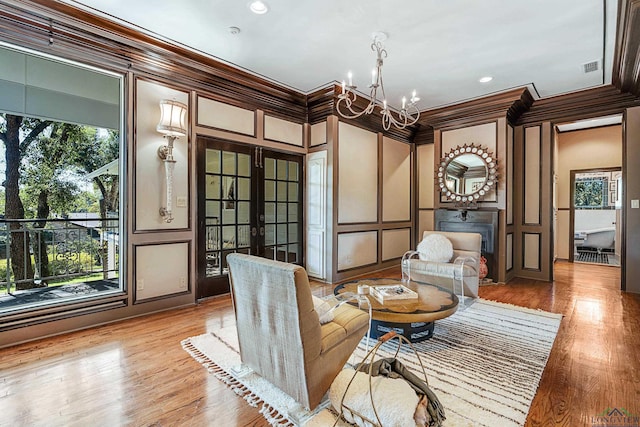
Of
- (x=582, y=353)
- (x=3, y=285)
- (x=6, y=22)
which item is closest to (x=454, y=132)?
(x=582, y=353)

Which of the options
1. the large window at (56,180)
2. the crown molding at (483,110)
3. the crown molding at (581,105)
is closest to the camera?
the large window at (56,180)

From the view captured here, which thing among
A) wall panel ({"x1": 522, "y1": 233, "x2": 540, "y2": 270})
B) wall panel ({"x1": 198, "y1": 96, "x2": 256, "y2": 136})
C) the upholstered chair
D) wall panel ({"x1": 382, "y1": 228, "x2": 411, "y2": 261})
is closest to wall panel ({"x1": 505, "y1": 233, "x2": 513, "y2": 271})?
wall panel ({"x1": 522, "y1": 233, "x2": 540, "y2": 270})

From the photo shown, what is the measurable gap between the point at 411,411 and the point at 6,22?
4.13 meters

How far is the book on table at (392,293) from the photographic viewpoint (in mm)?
2701

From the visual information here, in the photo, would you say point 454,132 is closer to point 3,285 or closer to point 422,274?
point 422,274

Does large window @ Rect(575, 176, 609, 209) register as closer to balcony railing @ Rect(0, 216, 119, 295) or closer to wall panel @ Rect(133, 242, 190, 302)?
wall panel @ Rect(133, 242, 190, 302)

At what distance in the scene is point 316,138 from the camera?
5.00 m

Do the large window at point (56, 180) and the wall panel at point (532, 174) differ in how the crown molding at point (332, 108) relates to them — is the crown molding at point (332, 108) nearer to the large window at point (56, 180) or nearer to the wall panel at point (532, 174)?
the wall panel at point (532, 174)

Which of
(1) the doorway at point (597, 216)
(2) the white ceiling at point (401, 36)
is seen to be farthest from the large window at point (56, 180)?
(1) the doorway at point (597, 216)

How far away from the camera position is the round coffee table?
7.80 ft

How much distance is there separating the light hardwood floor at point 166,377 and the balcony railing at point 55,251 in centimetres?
206

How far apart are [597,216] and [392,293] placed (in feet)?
26.0

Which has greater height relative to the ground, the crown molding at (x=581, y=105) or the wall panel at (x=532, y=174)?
the crown molding at (x=581, y=105)

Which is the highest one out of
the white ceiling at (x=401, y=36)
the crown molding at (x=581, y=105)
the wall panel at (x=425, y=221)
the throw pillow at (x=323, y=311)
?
the white ceiling at (x=401, y=36)
